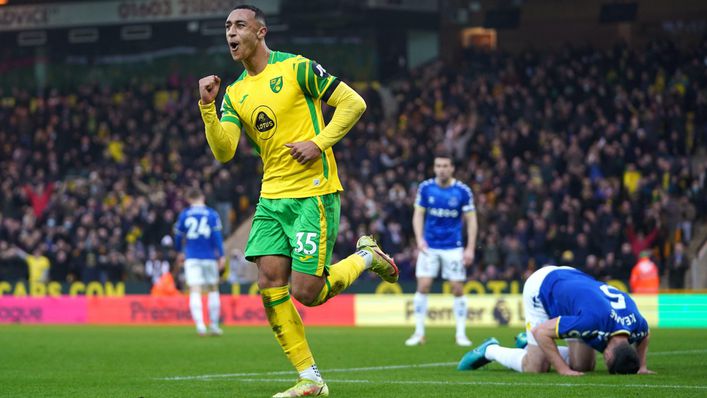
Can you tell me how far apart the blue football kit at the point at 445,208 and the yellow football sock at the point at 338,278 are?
24.0 ft

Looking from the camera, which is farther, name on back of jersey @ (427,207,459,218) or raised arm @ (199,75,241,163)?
name on back of jersey @ (427,207,459,218)

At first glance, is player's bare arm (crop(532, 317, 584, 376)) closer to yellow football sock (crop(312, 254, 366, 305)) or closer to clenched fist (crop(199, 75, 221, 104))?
yellow football sock (crop(312, 254, 366, 305))

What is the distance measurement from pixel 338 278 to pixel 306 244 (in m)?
0.44

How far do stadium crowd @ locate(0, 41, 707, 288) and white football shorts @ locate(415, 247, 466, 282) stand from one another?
8870mm

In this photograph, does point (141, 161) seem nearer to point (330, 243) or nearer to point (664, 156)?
→ point (664, 156)

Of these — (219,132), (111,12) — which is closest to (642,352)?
(219,132)

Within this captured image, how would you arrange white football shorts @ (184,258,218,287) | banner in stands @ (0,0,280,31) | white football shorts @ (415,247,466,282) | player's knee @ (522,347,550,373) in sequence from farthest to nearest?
banner in stands @ (0,0,280,31) < white football shorts @ (184,258,218,287) < white football shorts @ (415,247,466,282) < player's knee @ (522,347,550,373)

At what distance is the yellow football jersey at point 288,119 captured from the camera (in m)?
8.58

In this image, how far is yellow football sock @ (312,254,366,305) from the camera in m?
8.59

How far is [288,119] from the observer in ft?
28.3

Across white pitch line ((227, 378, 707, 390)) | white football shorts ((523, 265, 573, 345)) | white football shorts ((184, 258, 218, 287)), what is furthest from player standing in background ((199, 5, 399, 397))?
white football shorts ((184, 258, 218, 287))

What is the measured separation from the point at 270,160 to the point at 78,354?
696 centimetres

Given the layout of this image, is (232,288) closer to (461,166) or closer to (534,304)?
(461,166)

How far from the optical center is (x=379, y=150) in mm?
31031
